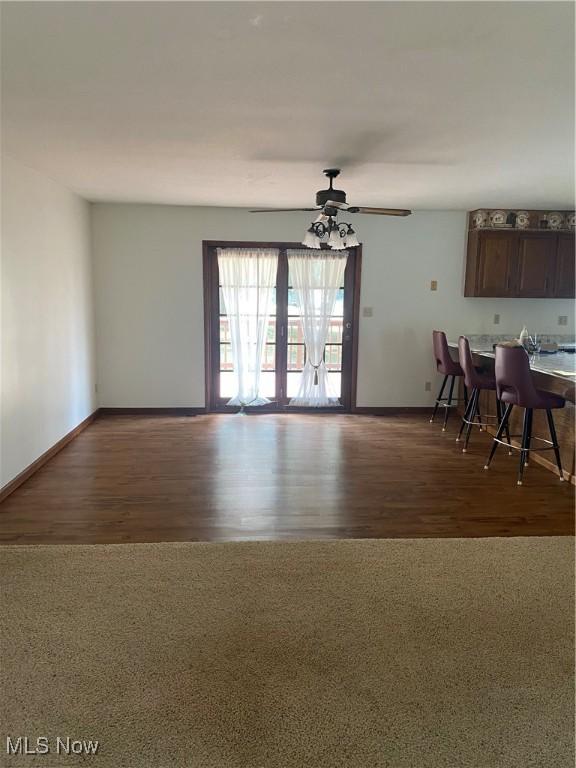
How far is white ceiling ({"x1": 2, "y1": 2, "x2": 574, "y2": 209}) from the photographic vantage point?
1.87 meters

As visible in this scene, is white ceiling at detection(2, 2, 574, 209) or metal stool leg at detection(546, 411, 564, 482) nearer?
white ceiling at detection(2, 2, 574, 209)

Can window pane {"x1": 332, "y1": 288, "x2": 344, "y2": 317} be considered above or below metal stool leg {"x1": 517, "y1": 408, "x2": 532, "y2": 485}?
above

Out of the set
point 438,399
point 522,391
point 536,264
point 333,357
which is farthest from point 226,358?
point 536,264

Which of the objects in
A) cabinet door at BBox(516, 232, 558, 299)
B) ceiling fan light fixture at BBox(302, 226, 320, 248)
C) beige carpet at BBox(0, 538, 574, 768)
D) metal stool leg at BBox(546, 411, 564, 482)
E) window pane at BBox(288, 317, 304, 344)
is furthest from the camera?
window pane at BBox(288, 317, 304, 344)

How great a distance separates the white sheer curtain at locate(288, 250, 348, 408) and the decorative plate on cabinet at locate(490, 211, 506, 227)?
5.67 ft

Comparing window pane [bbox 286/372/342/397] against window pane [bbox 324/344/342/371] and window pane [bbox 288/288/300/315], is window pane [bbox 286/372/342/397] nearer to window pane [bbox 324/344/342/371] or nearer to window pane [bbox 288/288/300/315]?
window pane [bbox 324/344/342/371]

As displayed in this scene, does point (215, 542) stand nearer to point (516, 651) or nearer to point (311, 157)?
point (516, 651)

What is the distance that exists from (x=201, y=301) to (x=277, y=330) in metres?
0.98

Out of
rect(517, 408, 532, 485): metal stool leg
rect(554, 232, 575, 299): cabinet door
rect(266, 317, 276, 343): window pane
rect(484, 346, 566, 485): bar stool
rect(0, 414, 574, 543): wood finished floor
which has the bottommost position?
rect(0, 414, 574, 543): wood finished floor

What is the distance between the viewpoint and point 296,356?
21.1ft

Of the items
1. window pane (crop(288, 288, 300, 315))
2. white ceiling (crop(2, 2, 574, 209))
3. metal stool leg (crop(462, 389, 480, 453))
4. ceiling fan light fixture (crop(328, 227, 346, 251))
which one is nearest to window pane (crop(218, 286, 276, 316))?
window pane (crop(288, 288, 300, 315))

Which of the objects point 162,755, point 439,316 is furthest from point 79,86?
point 439,316

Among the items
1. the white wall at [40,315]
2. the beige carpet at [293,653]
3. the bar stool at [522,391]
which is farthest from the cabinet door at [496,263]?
the white wall at [40,315]

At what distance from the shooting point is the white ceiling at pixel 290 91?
6.13 feet
